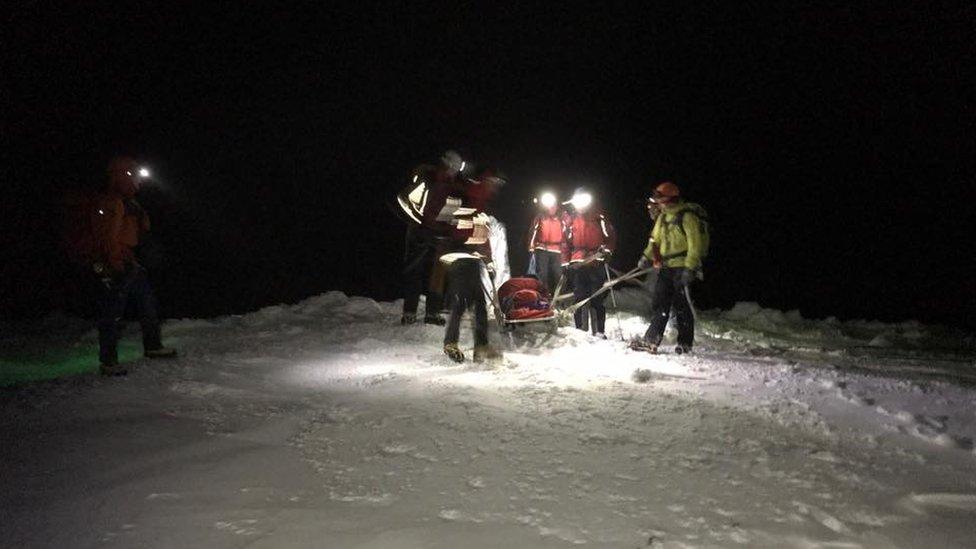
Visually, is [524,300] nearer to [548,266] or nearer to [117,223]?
[548,266]

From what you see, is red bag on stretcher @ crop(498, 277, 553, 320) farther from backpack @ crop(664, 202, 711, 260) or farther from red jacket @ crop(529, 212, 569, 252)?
red jacket @ crop(529, 212, 569, 252)

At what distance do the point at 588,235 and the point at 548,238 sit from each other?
4.22 ft

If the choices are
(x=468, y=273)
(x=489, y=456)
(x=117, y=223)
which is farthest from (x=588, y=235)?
(x=489, y=456)

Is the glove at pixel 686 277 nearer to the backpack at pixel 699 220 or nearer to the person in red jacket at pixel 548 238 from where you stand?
the backpack at pixel 699 220

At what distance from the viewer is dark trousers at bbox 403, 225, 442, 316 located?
805cm

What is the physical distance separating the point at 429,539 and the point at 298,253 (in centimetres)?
3337

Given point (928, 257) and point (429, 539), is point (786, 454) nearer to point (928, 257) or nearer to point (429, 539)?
point (429, 539)

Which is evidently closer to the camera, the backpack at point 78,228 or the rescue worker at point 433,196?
the backpack at point 78,228

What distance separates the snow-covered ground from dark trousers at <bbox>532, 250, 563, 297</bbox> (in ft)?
16.1

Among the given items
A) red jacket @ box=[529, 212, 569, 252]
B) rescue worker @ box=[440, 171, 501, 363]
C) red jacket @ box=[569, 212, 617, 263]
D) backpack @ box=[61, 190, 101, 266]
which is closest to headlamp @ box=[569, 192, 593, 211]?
red jacket @ box=[569, 212, 617, 263]

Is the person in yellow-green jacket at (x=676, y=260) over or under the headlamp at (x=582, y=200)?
under

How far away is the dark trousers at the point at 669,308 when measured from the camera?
7.67 m

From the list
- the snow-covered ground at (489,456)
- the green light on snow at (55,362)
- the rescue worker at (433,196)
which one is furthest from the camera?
the green light on snow at (55,362)

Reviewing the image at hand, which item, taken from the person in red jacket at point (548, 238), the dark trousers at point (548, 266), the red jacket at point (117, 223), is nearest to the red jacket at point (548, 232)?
the person in red jacket at point (548, 238)
